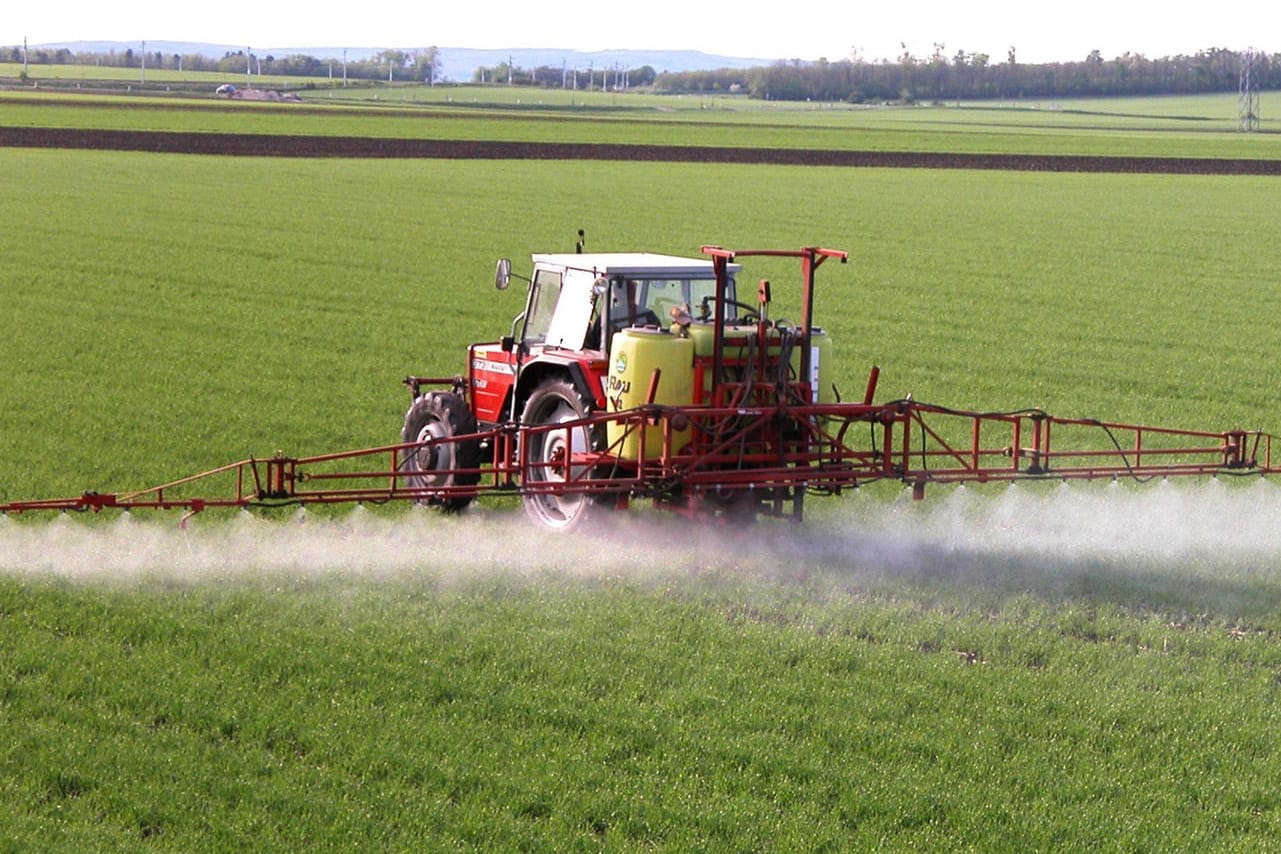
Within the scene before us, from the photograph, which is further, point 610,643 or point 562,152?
point 562,152

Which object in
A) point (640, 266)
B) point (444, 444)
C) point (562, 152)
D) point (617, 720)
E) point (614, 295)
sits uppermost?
point (562, 152)

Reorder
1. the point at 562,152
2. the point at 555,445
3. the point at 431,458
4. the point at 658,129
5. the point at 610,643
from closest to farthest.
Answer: the point at 610,643 < the point at 555,445 < the point at 431,458 < the point at 562,152 < the point at 658,129

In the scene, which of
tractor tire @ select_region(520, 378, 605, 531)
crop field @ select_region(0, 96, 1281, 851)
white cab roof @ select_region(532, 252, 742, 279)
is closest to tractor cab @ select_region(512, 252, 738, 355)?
white cab roof @ select_region(532, 252, 742, 279)

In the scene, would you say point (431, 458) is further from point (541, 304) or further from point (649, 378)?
point (649, 378)

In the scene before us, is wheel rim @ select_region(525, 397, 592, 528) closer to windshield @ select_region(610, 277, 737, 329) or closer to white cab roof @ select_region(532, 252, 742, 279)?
windshield @ select_region(610, 277, 737, 329)

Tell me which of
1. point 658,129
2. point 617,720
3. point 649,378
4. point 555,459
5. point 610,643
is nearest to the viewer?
point 617,720

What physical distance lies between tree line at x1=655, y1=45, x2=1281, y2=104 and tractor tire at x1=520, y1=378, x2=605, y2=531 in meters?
174

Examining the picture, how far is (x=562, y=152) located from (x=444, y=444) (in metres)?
58.1

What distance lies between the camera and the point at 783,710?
902 centimetres

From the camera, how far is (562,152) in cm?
7044

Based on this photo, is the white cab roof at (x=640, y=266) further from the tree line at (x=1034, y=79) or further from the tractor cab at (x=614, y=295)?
the tree line at (x=1034, y=79)

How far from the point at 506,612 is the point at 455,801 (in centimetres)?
288

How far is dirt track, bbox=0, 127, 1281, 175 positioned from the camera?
6569 centimetres

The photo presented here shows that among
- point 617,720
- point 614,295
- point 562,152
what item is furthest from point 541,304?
point 562,152
